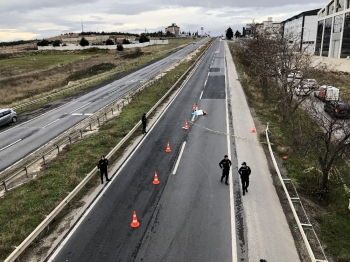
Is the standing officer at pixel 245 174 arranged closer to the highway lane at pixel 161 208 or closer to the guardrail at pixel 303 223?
the highway lane at pixel 161 208

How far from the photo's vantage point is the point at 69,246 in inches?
384

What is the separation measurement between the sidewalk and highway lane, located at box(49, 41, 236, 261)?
0.78 metres

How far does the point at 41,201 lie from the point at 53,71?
188 feet

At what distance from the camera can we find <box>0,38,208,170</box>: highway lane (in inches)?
783

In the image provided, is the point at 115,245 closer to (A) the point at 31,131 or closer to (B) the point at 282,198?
(B) the point at 282,198

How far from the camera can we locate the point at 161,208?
39.2ft

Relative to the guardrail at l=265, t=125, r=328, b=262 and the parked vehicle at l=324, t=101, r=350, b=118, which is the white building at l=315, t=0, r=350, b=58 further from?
the guardrail at l=265, t=125, r=328, b=262

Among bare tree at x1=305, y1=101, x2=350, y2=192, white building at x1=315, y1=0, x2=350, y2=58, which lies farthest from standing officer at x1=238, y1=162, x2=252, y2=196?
white building at x1=315, y1=0, x2=350, y2=58

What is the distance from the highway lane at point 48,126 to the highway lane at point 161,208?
7617 mm

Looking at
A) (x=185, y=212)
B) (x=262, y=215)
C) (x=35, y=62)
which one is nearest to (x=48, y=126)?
(x=185, y=212)

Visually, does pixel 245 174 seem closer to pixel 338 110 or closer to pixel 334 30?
pixel 338 110

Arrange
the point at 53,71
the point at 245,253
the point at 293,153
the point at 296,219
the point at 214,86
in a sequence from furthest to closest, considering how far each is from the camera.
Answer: the point at 53,71, the point at 214,86, the point at 293,153, the point at 296,219, the point at 245,253

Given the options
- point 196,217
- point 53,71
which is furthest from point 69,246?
point 53,71

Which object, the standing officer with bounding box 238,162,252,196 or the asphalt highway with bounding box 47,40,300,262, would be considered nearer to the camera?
the asphalt highway with bounding box 47,40,300,262
